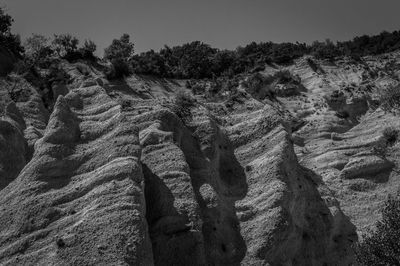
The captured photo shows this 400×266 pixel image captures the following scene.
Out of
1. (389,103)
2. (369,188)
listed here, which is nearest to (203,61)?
(389,103)

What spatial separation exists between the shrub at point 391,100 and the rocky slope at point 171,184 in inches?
200

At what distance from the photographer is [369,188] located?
44906mm

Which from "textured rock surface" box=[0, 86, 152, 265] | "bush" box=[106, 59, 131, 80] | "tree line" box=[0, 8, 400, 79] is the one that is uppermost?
"tree line" box=[0, 8, 400, 79]

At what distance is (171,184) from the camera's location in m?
31.9

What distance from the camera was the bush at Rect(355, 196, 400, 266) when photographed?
3247 cm

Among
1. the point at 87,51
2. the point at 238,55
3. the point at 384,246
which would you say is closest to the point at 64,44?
the point at 87,51

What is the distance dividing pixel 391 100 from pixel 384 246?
26093 mm

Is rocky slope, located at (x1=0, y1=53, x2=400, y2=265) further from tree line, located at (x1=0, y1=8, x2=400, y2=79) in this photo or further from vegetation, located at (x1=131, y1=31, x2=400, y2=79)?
vegetation, located at (x1=131, y1=31, x2=400, y2=79)

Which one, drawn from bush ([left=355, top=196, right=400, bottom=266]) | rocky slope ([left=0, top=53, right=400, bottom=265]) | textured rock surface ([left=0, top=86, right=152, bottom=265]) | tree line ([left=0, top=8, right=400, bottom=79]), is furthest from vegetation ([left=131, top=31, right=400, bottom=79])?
bush ([left=355, top=196, right=400, bottom=266])

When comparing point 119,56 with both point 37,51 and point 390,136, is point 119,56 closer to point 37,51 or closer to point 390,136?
point 37,51

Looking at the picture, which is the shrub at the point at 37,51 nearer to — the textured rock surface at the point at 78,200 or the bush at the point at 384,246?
the textured rock surface at the point at 78,200

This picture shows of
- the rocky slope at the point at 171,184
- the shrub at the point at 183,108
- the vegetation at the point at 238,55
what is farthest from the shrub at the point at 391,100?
the shrub at the point at 183,108

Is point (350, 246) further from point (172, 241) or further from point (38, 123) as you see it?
point (38, 123)

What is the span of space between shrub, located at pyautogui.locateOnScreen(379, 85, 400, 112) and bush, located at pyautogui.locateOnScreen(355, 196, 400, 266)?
72.5ft
